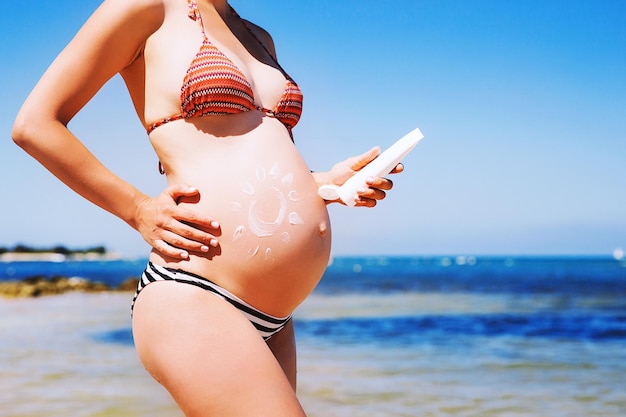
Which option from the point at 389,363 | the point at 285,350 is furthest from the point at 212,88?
the point at 389,363

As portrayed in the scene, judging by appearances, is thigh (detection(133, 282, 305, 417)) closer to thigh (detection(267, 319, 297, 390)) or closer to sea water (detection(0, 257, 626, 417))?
thigh (detection(267, 319, 297, 390))

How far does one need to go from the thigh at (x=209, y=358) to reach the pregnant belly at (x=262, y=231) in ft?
0.33

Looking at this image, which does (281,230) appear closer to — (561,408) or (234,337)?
(234,337)

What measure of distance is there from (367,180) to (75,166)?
32.6 inches

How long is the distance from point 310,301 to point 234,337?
19.0 m

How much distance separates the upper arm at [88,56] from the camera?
194 centimetres

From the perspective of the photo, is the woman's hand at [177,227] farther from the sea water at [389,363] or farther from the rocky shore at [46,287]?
the rocky shore at [46,287]

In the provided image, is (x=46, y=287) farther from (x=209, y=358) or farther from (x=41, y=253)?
(x=41, y=253)

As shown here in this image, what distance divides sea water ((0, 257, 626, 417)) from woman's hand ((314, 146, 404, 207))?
447cm

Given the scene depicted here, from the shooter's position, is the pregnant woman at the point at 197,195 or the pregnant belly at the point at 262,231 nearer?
the pregnant woman at the point at 197,195

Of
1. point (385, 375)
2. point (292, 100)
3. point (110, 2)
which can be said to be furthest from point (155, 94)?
point (385, 375)

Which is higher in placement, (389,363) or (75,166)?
(75,166)

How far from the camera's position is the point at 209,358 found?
1788 mm

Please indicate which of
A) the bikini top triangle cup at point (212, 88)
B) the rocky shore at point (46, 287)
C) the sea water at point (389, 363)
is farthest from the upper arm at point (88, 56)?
the rocky shore at point (46, 287)
